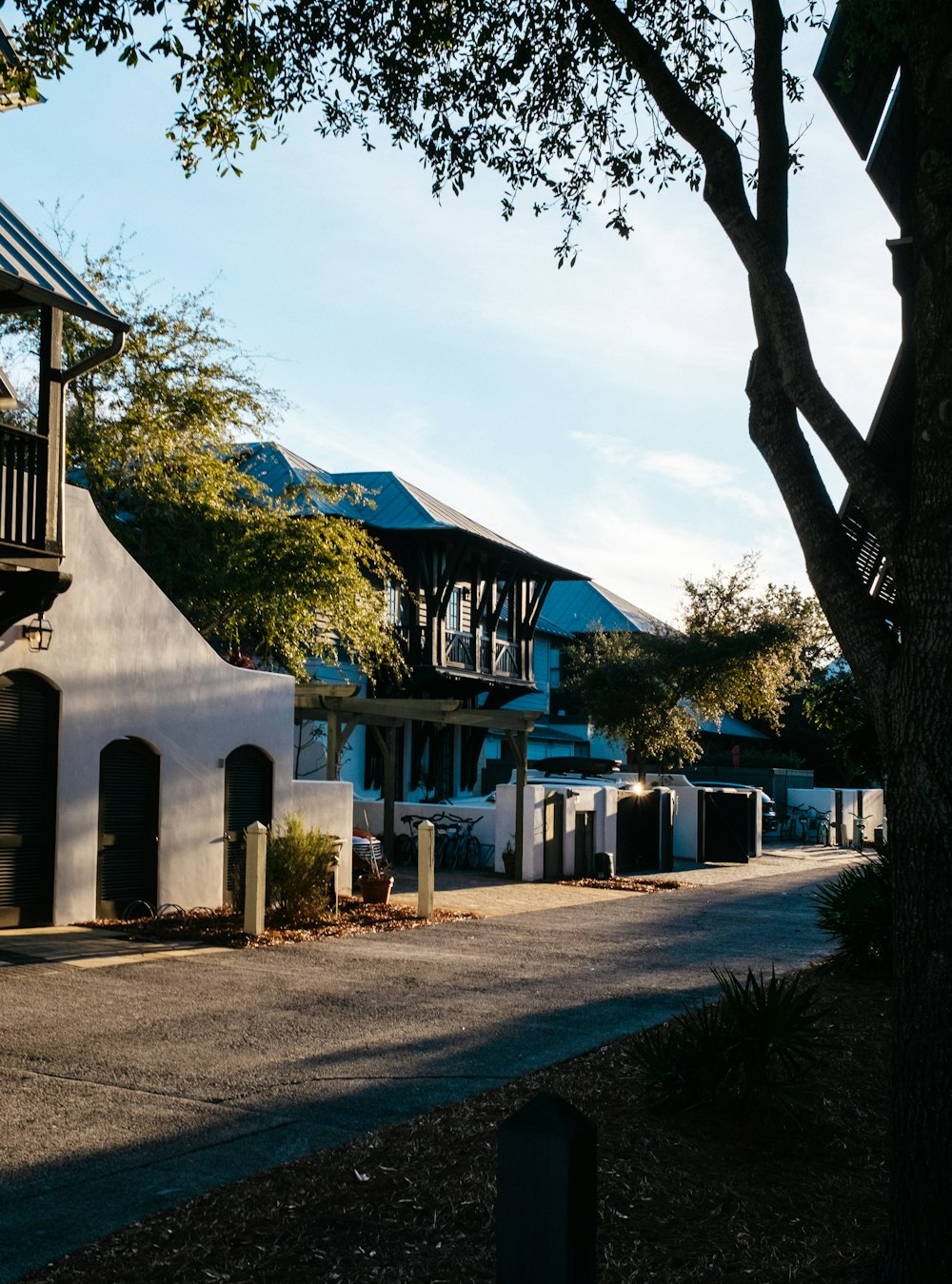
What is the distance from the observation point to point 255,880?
1377 centimetres

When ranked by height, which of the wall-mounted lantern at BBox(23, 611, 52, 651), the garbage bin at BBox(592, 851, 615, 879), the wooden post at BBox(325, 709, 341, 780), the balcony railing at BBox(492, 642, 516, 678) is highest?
the balcony railing at BBox(492, 642, 516, 678)

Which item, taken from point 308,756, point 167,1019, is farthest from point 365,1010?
point 308,756

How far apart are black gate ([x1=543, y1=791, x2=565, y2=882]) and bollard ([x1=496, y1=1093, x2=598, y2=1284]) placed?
66.8 feet

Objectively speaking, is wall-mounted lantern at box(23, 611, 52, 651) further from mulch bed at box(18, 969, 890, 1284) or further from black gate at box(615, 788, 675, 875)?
black gate at box(615, 788, 675, 875)

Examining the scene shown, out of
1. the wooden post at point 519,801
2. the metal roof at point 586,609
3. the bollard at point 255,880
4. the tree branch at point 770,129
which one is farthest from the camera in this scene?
the metal roof at point 586,609

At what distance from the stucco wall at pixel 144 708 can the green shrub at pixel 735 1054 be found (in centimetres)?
868

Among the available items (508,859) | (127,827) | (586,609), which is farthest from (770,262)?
(586,609)

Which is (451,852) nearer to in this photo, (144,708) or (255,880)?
(144,708)

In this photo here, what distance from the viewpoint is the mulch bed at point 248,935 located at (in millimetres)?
13438

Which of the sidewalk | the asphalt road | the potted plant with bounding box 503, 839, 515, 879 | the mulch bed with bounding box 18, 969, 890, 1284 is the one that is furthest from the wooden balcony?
the potted plant with bounding box 503, 839, 515, 879

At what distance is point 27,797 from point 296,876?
3186mm

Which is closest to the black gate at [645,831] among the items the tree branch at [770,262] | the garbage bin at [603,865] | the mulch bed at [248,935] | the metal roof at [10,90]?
the garbage bin at [603,865]

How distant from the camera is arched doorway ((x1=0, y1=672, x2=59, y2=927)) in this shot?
1323 centimetres

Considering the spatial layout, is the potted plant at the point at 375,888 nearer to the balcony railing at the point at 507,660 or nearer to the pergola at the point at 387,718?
the pergola at the point at 387,718
